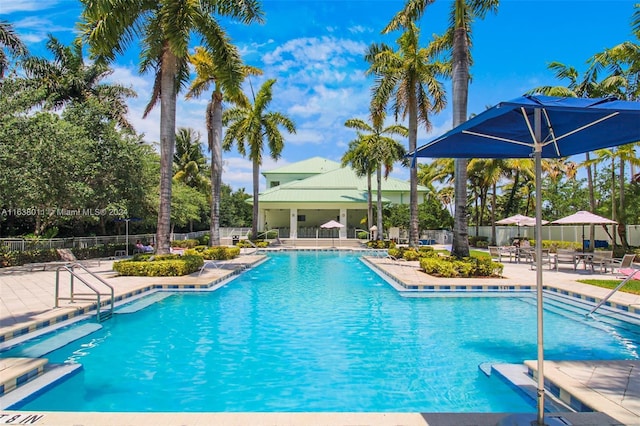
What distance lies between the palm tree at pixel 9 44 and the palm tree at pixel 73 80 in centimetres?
647

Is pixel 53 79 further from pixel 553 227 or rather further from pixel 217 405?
pixel 553 227

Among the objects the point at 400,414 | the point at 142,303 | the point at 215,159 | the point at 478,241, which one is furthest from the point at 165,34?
the point at 478,241

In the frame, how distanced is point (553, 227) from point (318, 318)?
1088 inches

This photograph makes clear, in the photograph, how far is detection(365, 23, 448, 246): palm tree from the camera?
64.1 ft

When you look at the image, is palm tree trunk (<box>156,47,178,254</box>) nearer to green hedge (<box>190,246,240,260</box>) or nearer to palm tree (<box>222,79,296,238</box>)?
green hedge (<box>190,246,240,260</box>)

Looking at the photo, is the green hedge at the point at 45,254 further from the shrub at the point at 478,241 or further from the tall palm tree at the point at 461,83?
the shrub at the point at 478,241

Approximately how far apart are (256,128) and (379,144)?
848 centimetres

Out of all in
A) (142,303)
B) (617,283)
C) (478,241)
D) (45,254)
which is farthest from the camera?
(478,241)

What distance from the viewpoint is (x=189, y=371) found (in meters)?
5.94

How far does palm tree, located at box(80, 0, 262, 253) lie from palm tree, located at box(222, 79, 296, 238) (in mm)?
11891

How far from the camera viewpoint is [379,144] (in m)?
28.4

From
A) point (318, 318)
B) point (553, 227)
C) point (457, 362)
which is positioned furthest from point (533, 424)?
point (553, 227)

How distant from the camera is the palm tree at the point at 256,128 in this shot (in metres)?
27.8

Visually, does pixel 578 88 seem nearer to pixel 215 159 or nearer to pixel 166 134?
pixel 215 159
